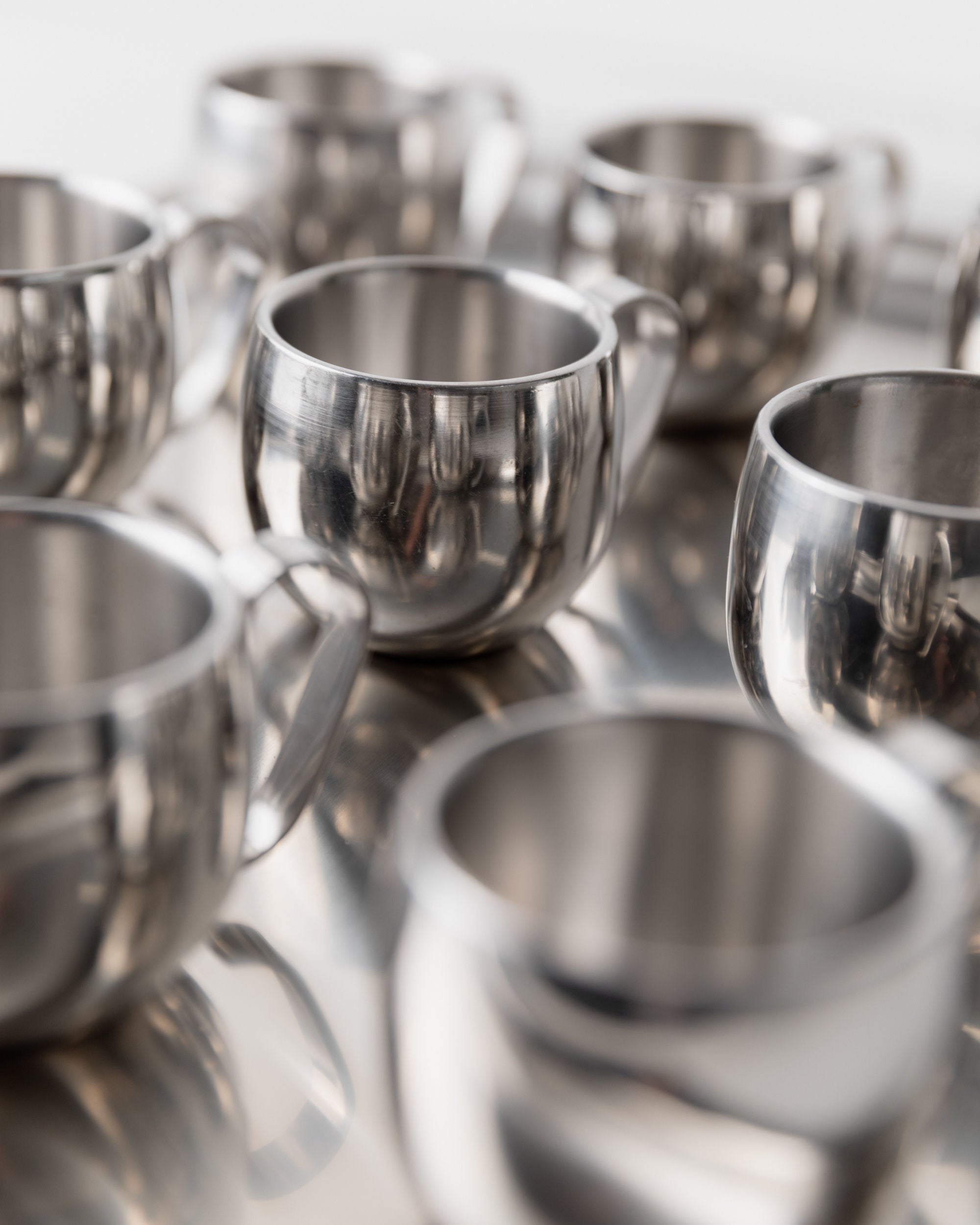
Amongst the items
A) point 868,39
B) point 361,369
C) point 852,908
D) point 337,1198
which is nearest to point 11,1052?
point 337,1198

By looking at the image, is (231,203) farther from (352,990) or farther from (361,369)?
(352,990)

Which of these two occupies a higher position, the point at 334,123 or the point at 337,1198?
the point at 334,123

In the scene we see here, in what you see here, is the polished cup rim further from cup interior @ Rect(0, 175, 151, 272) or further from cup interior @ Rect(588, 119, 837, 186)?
cup interior @ Rect(588, 119, 837, 186)

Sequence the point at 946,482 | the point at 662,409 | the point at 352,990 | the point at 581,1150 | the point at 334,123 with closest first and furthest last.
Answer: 1. the point at 581,1150
2. the point at 352,990
3. the point at 946,482
4. the point at 662,409
5. the point at 334,123

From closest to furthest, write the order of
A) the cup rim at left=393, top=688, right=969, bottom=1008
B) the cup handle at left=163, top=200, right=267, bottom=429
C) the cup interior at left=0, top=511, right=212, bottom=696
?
the cup rim at left=393, top=688, right=969, bottom=1008 → the cup interior at left=0, top=511, right=212, bottom=696 → the cup handle at left=163, top=200, right=267, bottom=429

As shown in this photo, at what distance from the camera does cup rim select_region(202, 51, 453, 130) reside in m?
0.86

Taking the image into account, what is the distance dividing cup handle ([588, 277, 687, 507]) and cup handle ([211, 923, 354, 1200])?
0.27 meters

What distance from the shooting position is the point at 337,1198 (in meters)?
0.40

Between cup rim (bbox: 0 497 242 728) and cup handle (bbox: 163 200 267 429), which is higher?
cup rim (bbox: 0 497 242 728)

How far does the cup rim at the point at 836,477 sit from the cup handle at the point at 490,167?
15.5 inches

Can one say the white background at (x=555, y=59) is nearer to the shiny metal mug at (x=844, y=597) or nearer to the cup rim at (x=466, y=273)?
the cup rim at (x=466, y=273)

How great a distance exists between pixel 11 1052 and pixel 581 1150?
17 centimetres

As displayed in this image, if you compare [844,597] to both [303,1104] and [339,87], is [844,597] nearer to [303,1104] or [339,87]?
[303,1104]

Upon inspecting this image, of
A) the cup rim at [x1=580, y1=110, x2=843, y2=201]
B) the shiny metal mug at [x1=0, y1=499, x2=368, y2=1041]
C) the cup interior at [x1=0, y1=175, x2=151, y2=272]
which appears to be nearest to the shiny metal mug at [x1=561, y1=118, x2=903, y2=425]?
the cup rim at [x1=580, y1=110, x2=843, y2=201]
